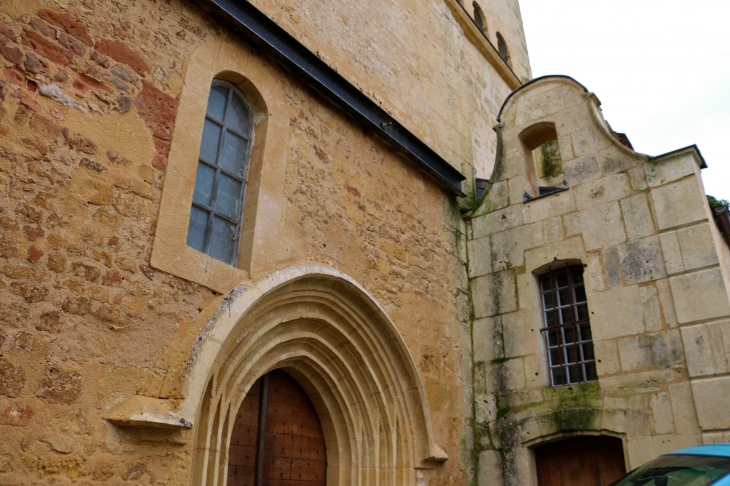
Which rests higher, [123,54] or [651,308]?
[123,54]

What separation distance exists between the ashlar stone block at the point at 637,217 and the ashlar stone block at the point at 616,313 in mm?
560

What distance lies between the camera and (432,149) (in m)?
7.22

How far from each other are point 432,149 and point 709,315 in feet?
11.3

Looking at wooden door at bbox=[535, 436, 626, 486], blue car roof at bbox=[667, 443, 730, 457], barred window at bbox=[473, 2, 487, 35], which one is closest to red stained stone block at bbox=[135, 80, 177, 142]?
blue car roof at bbox=[667, 443, 730, 457]

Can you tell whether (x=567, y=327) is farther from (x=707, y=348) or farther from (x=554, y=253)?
(x=707, y=348)

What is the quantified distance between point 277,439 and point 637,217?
411cm

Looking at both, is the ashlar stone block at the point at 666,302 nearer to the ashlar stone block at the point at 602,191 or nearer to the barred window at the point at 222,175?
the ashlar stone block at the point at 602,191

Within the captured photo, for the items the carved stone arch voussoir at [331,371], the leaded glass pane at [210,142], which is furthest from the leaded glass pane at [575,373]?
the leaded glass pane at [210,142]

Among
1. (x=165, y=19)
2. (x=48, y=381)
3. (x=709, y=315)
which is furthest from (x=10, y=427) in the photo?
(x=709, y=315)

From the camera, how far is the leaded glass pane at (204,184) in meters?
4.52

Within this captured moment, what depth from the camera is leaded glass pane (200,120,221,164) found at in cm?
467

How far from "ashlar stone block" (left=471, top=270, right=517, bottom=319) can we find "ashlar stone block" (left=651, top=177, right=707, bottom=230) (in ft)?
5.44

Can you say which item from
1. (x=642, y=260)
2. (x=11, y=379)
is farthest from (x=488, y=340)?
(x=11, y=379)

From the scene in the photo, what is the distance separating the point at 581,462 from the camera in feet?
19.0
